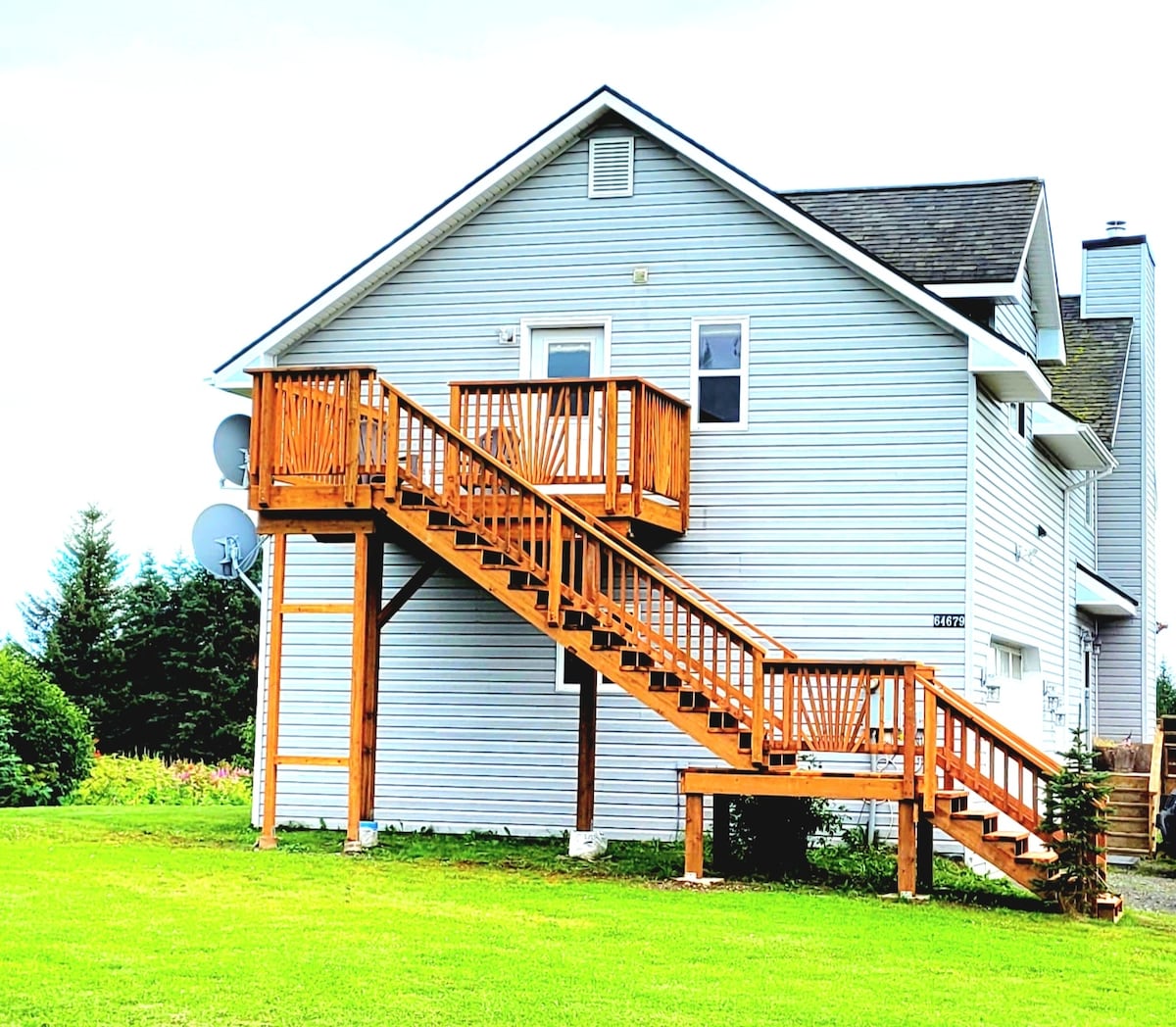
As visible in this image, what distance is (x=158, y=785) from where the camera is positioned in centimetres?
3088

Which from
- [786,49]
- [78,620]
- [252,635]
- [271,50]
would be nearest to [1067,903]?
[786,49]

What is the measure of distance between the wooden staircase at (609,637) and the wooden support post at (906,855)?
0.03 meters

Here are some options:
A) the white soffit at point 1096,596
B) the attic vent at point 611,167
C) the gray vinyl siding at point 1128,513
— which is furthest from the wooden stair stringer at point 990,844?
the gray vinyl siding at point 1128,513

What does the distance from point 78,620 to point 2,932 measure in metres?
41.0

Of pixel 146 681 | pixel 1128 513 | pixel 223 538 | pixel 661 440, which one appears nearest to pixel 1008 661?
pixel 661 440

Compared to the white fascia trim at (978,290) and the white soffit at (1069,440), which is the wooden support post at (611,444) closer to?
the white fascia trim at (978,290)

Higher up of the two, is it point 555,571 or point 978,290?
point 978,290

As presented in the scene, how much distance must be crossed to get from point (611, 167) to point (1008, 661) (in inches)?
319

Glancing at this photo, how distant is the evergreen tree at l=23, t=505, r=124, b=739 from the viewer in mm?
47969

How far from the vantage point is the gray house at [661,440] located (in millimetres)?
18844

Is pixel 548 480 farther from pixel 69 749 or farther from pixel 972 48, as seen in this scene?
pixel 69 749

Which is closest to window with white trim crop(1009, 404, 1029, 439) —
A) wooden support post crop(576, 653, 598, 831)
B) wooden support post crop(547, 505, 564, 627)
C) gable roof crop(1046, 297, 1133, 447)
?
gable roof crop(1046, 297, 1133, 447)

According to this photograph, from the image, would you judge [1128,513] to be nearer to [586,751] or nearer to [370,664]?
[586,751]

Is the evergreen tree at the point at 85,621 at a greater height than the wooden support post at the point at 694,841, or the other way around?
the evergreen tree at the point at 85,621
